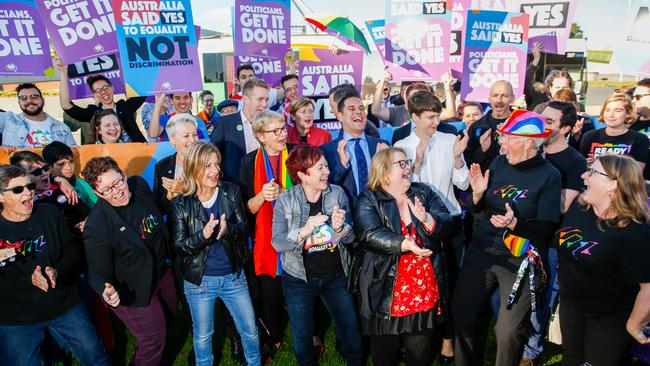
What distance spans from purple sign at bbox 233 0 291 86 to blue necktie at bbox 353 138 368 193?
3.59 m

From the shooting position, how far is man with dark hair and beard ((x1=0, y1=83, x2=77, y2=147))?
5.50m

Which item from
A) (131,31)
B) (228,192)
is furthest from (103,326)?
(131,31)

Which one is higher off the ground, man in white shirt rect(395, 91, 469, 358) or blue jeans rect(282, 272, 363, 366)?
man in white shirt rect(395, 91, 469, 358)

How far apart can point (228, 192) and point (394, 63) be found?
412 centimetres

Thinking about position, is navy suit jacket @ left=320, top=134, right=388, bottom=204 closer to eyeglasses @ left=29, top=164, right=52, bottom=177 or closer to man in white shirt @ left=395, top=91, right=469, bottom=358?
man in white shirt @ left=395, top=91, right=469, bottom=358

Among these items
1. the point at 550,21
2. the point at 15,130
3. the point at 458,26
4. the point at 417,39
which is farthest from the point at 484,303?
the point at 550,21

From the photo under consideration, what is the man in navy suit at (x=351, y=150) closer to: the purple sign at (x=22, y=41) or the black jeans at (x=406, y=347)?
the black jeans at (x=406, y=347)

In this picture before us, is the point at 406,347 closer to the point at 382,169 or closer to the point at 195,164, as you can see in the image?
the point at 382,169

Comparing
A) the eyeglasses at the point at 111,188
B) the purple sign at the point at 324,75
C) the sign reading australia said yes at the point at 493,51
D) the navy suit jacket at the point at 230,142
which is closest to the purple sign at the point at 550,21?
the sign reading australia said yes at the point at 493,51

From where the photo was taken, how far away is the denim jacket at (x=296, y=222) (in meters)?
3.62

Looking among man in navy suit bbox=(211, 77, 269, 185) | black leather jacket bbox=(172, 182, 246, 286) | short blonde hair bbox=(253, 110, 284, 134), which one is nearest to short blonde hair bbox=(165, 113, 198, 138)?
short blonde hair bbox=(253, 110, 284, 134)

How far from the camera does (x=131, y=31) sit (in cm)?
555

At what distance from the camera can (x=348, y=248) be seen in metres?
3.83

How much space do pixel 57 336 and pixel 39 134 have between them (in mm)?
2985
